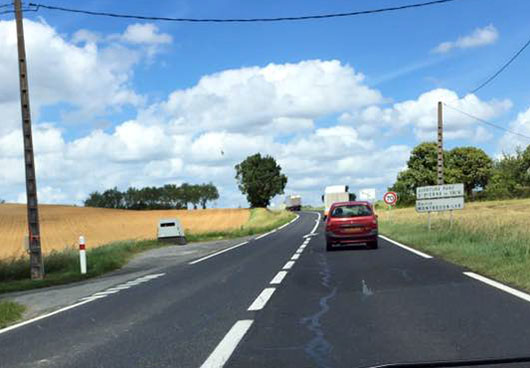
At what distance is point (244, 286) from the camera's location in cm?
1155

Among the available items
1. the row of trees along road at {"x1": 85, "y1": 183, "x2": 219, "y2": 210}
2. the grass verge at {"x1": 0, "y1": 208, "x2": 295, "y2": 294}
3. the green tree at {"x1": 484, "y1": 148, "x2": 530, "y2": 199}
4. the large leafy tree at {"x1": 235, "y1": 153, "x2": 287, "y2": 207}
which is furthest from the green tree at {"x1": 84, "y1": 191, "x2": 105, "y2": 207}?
the grass verge at {"x1": 0, "y1": 208, "x2": 295, "y2": 294}

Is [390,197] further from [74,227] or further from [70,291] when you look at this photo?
[74,227]

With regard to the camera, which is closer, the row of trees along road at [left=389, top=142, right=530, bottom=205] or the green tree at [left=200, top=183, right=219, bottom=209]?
the row of trees along road at [left=389, top=142, right=530, bottom=205]

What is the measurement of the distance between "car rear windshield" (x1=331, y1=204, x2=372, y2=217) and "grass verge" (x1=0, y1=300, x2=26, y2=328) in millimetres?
12696

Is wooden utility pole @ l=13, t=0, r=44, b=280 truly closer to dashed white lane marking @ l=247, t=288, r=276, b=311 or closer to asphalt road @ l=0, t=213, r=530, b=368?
asphalt road @ l=0, t=213, r=530, b=368

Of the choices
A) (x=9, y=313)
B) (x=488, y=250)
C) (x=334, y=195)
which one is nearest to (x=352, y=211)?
(x=488, y=250)

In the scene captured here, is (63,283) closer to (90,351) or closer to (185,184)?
(90,351)

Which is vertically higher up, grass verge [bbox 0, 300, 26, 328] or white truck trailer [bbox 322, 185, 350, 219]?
white truck trailer [bbox 322, 185, 350, 219]

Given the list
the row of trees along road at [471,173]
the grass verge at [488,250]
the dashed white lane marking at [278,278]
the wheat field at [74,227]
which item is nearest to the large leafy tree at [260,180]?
the row of trees along road at [471,173]

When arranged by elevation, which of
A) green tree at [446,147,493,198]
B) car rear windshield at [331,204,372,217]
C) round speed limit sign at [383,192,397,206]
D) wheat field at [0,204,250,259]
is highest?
green tree at [446,147,493,198]

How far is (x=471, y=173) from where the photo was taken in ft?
324

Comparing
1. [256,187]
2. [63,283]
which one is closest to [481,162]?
[256,187]

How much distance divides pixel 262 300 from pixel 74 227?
50.2 metres

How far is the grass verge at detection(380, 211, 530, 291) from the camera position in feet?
37.1
